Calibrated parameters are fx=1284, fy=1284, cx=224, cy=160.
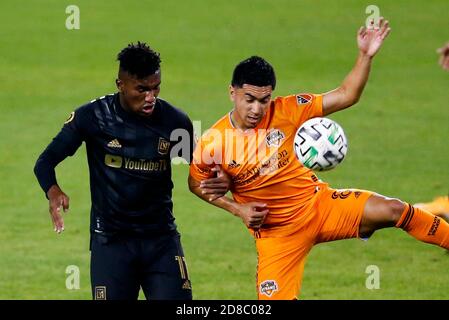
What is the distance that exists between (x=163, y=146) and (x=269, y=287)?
169cm

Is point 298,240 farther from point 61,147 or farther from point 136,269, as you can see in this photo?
point 61,147

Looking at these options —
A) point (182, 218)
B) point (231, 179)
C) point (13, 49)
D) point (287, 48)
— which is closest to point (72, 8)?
point (13, 49)

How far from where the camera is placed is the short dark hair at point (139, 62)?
10.4 metres

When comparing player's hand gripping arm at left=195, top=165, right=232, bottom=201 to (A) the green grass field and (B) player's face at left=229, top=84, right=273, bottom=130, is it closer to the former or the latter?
(B) player's face at left=229, top=84, right=273, bottom=130

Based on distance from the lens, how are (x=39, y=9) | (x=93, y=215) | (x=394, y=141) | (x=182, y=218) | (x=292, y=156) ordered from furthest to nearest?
(x=39, y=9) → (x=394, y=141) → (x=182, y=218) → (x=292, y=156) → (x=93, y=215)

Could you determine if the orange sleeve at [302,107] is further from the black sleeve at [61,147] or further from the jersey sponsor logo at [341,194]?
the black sleeve at [61,147]

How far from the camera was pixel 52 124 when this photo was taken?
22.4 metres

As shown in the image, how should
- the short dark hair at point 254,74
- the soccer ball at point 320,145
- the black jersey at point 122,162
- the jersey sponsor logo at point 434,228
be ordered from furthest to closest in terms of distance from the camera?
the jersey sponsor logo at point 434,228
the short dark hair at point 254,74
the soccer ball at point 320,145
the black jersey at point 122,162

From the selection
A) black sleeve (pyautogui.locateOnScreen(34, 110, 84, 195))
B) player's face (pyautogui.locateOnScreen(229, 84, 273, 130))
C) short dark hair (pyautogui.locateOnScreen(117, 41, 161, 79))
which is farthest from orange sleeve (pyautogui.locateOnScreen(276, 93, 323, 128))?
black sleeve (pyautogui.locateOnScreen(34, 110, 84, 195))

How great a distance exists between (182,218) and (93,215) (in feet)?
20.9

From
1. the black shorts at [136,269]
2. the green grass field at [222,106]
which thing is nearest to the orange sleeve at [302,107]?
the black shorts at [136,269]

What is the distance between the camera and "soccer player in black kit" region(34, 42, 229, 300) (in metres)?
10.4

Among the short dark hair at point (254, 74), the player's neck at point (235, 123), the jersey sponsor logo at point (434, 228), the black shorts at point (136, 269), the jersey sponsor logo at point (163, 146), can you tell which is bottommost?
the black shorts at point (136, 269)

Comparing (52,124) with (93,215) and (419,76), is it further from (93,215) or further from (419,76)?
(93,215)
